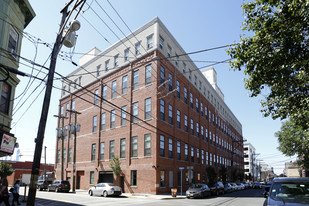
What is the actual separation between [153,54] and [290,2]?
73.9ft

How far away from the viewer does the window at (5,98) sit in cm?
1473

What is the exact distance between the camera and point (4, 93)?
14.9 metres

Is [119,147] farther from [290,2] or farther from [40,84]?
[290,2]

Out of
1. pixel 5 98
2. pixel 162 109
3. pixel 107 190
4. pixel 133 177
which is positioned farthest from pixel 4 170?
pixel 5 98

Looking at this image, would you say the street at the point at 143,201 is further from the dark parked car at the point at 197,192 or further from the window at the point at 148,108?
the window at the point at 148,108

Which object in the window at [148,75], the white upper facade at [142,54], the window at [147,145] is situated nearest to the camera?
the window at [147,145]

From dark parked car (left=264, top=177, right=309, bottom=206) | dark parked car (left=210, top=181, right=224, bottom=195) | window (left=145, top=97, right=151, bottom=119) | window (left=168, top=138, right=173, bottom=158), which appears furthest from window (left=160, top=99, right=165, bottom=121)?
dark parked car (left=264, top=177, right=309, bottom=206)

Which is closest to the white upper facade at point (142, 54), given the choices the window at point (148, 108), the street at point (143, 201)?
the window at point (148, 108)

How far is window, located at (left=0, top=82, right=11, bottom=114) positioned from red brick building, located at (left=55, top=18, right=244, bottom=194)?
9.33 meters

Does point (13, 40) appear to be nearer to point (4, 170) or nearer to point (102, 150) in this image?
point (102, 150)

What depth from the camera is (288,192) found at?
22.2ft

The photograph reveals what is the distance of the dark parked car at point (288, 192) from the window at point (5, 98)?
1433 centimetres

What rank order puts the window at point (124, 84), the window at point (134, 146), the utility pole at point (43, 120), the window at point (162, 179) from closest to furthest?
the utility pole at point (43, 120) → the window at point (162, 179) → the window at point (134, 146) → the window at point (124, 84)

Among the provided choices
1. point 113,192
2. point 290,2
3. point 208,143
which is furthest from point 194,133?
point 290,2
